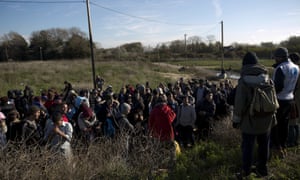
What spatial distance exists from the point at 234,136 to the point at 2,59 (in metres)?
47.4

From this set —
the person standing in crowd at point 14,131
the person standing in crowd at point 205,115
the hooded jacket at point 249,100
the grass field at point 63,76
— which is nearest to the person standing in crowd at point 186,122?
the person standing in crowd at point 205,115

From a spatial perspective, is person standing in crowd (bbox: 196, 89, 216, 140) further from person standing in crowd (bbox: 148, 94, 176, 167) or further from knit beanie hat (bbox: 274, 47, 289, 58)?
knit beanie hat (bbox: 274, 47, 289, 58)

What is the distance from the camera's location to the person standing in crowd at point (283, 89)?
3.95 m

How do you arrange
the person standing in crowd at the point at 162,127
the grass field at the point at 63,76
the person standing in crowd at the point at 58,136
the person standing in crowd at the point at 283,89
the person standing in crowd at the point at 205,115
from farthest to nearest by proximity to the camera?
the grass field at the point at 63,76, the person standing in crowd at the point at 205,115, the person standing in crowd at the point at 162,127, the person standing in crowd at the point at 58,136, the person standing in crowd at the point at 283,89

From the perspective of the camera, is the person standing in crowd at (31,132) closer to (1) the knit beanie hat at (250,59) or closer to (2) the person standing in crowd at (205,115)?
(1) the knit beanie hat at (250,59)

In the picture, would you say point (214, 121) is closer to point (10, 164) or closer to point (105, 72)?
point (10, 164)

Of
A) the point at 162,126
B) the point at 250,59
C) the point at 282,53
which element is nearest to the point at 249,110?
the point at 250,59

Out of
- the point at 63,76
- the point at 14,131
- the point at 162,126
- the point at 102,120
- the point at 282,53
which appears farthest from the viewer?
the point at 63,76

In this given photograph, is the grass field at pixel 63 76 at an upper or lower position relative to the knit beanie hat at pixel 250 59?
lower

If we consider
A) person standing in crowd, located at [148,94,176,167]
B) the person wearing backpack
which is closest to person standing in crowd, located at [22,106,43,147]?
person standing in crowd, located at [148,94,176,167]

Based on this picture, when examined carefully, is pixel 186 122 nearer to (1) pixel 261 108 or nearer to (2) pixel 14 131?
(1) pixel 261 108

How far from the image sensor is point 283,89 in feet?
13.2

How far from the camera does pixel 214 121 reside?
7.20m

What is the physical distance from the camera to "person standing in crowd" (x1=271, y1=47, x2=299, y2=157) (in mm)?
3951
